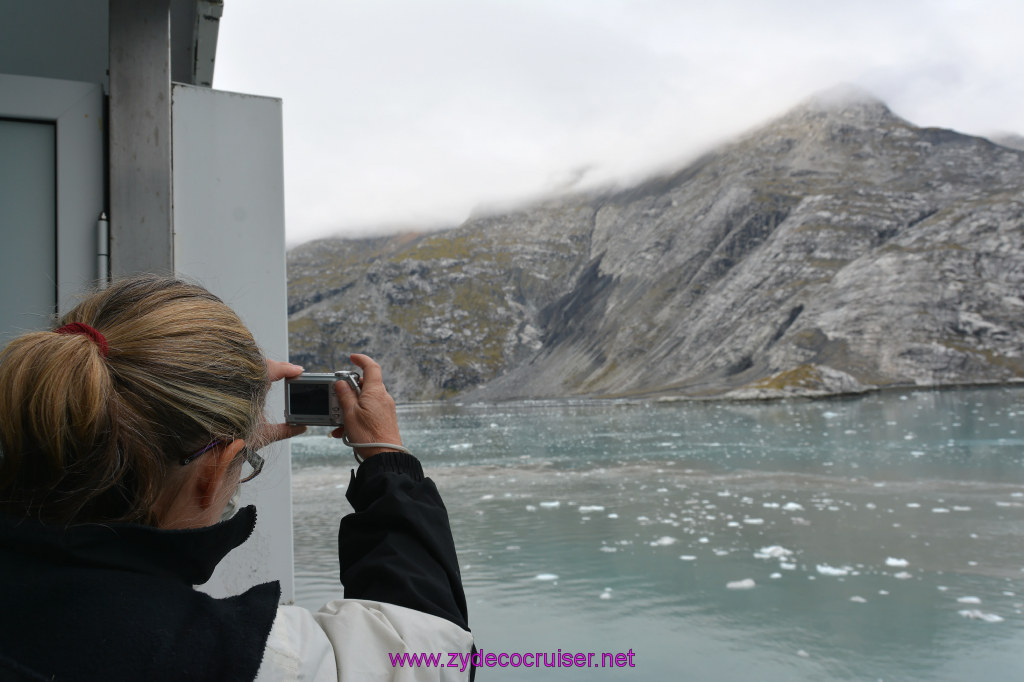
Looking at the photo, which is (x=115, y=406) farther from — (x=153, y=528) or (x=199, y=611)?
(x=199, y=611)

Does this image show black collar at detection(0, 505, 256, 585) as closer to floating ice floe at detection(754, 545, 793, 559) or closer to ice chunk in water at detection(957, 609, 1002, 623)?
ice chunk in water at detection(957, 609, 1002, 623)

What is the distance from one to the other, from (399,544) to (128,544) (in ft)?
1.11

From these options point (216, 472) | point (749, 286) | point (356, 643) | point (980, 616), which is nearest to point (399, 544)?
point (356, 643)

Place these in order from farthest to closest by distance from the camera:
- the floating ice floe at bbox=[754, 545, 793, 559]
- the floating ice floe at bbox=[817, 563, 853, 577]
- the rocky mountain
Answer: the rocky mountain < the floating ice floe at bbox=[754, 545, 793, 559] < the floating ice floe at bbox=[817, 563, 853, 577]

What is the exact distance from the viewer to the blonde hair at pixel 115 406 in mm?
741

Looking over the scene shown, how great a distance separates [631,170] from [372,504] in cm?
12204

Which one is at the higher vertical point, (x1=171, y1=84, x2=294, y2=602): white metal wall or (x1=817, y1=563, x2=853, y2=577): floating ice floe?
(x1=171, y1=84, x2=294, y2=602): white metal wall

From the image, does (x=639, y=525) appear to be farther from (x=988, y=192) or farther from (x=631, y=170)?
Answer: (x=631, y=170)

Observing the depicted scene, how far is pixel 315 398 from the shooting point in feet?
4.18

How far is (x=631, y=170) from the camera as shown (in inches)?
4633

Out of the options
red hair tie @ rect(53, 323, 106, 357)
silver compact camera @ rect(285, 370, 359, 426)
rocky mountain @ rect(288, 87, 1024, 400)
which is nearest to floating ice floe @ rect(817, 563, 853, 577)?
silver compact camera @ rect(285, 370, 359, 426)

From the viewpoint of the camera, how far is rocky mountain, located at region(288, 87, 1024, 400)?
1679 inches

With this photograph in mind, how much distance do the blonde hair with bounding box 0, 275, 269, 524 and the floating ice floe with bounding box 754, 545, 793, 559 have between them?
6099mm

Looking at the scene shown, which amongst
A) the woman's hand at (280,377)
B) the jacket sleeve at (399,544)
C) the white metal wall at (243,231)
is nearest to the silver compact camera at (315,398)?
the woman's hand at (280,377)
